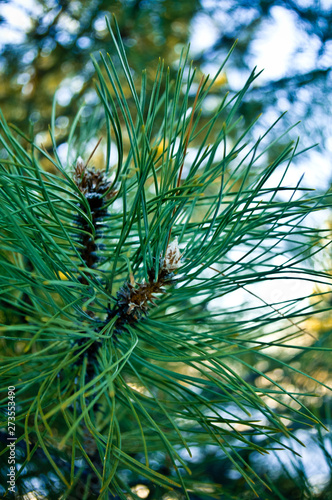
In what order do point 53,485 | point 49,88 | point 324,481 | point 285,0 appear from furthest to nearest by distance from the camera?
point 49,88 < point 285,0 < point 324,481 < point 53,485

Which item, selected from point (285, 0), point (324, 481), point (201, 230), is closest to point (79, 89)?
point (285, 0)

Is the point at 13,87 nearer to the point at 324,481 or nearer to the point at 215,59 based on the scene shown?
the point at 215,59

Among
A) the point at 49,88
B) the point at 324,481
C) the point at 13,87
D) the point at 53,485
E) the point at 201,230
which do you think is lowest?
the point at 53,485

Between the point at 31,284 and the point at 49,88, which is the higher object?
the point at 49,88

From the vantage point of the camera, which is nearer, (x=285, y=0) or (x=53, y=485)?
(x=53, y=485)

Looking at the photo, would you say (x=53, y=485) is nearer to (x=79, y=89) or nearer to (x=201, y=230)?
(x=201, y=230)

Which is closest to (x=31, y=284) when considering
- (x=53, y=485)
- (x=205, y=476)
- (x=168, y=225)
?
(x=168, y=225)

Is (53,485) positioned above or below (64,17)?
below

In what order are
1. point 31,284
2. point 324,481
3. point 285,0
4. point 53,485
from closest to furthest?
point 31,284 → point 53,485 → point 324,481 → point 285,0

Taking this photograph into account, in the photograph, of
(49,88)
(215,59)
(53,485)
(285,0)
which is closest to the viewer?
(53,485)
